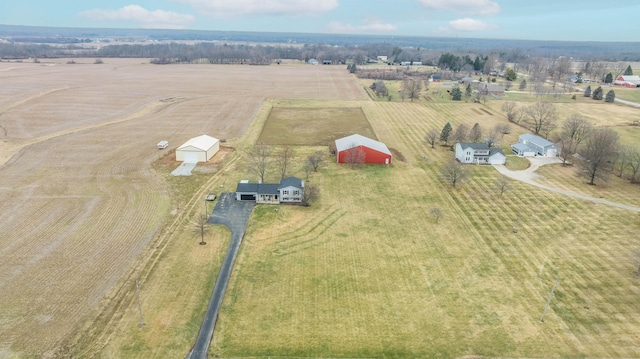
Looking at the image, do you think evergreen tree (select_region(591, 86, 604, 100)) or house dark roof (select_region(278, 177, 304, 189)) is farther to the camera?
evergreen tree (select_region(591, 86, 604, 100))

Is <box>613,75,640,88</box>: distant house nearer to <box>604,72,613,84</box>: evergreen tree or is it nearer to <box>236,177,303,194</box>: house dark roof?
<box>604,72,613,84</box>: evergreen tree

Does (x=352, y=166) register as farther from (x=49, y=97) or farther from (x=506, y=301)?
(x=49, y=97)

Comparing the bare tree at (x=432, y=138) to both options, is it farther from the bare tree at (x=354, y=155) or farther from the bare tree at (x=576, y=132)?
the bare tree at (x=576, y=132)

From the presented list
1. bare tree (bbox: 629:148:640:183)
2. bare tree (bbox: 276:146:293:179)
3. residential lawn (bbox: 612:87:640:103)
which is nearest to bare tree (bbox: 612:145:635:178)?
bare tree (bbox: 629:148:640:183)

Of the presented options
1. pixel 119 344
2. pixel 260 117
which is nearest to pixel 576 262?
pixel 119 344

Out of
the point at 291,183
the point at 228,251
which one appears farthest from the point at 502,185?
the point at 228,251

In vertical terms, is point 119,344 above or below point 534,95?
below
